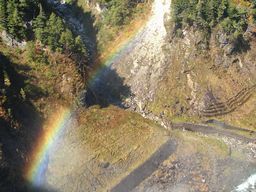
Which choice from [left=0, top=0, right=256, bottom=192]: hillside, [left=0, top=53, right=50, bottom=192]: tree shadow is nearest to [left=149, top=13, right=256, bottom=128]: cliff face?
[left=0, top=0, right=256, bottom=192]: hillside

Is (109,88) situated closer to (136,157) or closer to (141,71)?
(141,71)

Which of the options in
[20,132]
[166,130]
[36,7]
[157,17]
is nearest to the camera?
[20,132]

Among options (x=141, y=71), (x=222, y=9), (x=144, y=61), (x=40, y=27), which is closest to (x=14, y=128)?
(x=40, y=27)

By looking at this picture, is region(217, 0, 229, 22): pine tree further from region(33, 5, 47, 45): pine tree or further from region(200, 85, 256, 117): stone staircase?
region(33, 5, 47, 45): pine tree

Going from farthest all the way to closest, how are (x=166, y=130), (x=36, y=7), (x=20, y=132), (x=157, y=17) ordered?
(x=157, y=17)
(x=36, y=7)
(x=166, y=130)
(x=20, y=132)

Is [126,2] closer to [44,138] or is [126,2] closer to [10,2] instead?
[10,2]

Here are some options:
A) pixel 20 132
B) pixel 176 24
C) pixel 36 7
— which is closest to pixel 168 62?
pixel 176 24
